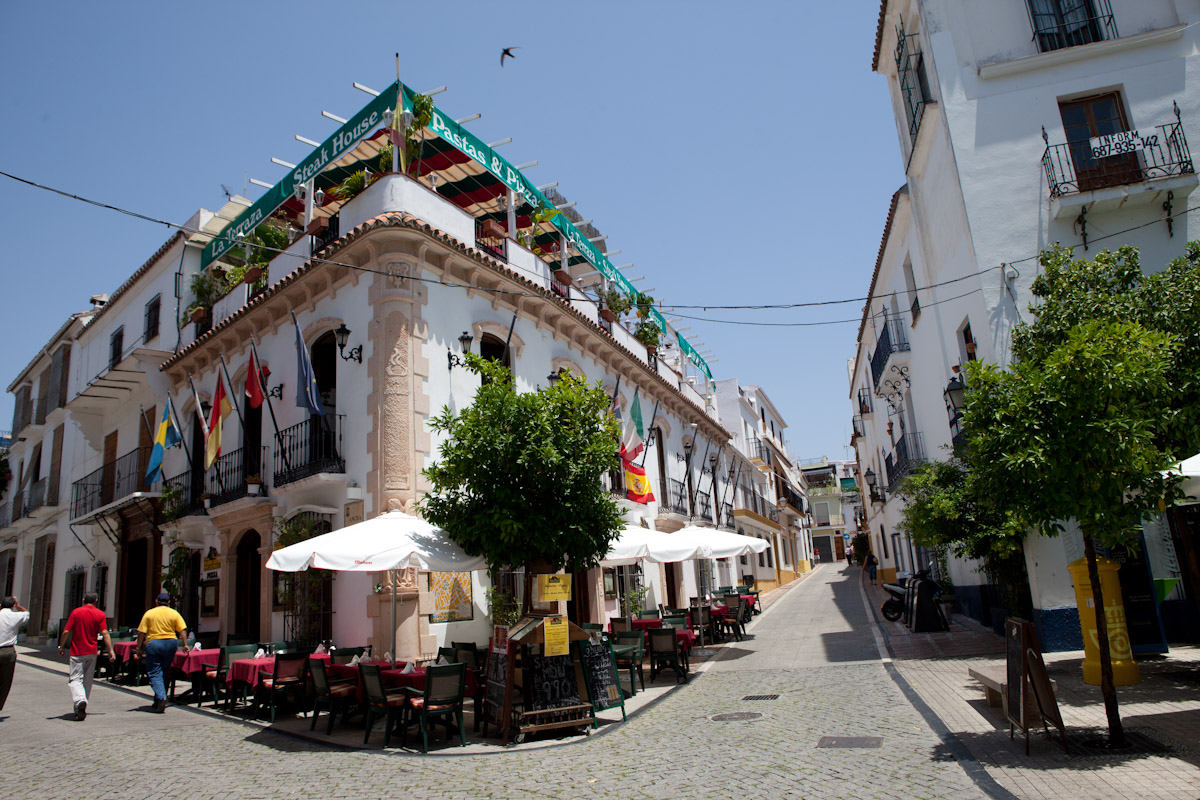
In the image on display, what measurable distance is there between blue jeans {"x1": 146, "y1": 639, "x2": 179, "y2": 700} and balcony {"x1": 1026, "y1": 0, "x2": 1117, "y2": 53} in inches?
647

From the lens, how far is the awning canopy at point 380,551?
27.1ft

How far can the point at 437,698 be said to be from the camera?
286 inches

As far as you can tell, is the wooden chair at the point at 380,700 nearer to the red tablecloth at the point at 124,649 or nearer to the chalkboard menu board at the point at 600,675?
the chalkboard menu board at the point at 600,675

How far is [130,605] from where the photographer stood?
1769 centimetres

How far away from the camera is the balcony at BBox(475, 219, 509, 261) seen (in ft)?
46.5

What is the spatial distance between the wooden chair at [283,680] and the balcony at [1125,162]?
514 inches

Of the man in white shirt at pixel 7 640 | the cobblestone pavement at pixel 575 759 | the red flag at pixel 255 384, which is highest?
the red flag at pixel 255 384

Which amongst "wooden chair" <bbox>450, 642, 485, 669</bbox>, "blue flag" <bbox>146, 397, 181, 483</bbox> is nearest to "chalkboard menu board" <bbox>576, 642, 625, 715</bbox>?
"wooden chair" <bbox>450, 642, 485, 669</bbox>

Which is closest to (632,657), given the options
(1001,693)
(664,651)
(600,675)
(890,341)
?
(664,651)

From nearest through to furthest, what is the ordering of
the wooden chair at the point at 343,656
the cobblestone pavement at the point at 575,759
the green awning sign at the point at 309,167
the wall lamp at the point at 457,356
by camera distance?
the cobblestone pavement at the point at 575,759 < the wooden chair at the point at 343,656 < the wall lamp at the point at 457,356 < the green awning sign at the point at 309,167

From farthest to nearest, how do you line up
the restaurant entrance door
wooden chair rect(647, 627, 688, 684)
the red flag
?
the restaurant entrance door → the red flag → wooden chair rect(647, 627, 688, 684)

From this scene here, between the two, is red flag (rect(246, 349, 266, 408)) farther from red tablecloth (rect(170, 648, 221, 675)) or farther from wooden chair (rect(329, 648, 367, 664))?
wooden chair (rect(329, 648, 367, 664))

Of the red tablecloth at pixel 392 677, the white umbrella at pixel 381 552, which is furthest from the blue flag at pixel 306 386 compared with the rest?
the red tablecloth at pixel 392 677

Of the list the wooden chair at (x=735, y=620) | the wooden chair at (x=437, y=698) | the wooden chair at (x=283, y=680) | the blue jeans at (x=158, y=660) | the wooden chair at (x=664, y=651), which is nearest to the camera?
the wooden chair at (x=437, y=698)
